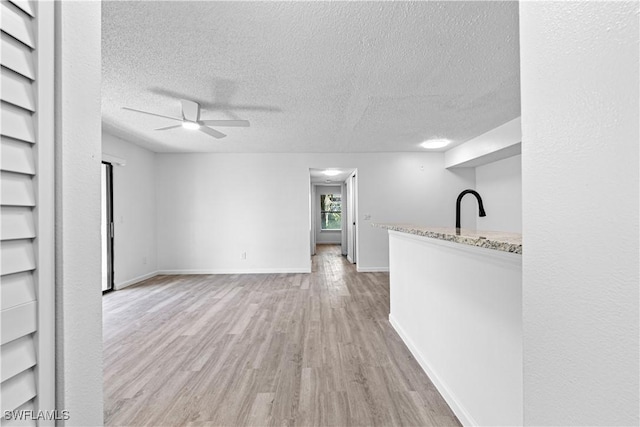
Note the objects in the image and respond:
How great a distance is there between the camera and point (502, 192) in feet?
16.6

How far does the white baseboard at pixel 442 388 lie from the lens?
152 centimetres

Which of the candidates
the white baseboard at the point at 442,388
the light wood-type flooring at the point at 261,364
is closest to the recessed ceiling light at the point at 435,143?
the light wood-type flooring at the point at 261,364

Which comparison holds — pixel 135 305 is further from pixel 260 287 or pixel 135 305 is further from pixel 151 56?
pixel 151 56

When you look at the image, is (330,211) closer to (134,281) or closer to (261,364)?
(134,281)

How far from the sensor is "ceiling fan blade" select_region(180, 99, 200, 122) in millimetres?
2959

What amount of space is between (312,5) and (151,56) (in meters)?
1.28

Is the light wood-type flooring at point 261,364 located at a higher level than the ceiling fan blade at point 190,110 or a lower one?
lower

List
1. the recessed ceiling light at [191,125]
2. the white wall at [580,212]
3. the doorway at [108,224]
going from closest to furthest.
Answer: the white wall at [580,212], the recessed ceiling light at [191,125], the doorway at [108,224]

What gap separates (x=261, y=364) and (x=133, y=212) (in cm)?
400

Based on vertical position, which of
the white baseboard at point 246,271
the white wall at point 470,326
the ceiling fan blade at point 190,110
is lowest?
the white baseboard at point 246,271

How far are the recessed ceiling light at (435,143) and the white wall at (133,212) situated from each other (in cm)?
479

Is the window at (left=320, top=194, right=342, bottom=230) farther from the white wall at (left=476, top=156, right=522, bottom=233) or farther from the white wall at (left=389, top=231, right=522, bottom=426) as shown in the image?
the white wall at (left=389, top=231, right=522, bottom=426)

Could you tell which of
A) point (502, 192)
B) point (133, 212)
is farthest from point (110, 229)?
point (502, 192)

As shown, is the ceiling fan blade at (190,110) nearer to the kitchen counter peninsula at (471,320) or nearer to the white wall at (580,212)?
the kitchen counter peninsula at (471,320)
